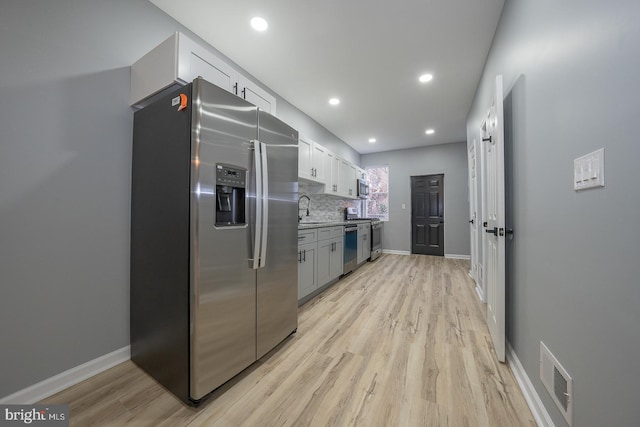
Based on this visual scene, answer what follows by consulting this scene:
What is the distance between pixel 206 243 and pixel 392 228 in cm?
576

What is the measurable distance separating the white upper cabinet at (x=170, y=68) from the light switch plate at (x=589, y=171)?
2248 mm

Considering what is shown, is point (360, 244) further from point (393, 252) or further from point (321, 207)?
point (393, 252)

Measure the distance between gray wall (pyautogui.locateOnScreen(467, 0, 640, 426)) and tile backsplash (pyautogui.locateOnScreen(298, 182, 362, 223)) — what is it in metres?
3.07

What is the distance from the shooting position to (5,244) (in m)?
1.32

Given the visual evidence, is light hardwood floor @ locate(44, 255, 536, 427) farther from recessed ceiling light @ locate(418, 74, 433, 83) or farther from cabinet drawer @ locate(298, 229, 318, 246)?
recessed ceiling light @ locate(418, 74, 433, 83)

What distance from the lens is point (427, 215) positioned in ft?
20.2

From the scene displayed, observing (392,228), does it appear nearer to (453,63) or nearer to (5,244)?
(453,63)

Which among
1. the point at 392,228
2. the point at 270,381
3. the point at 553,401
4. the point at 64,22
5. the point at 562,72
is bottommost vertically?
the point at 270,381

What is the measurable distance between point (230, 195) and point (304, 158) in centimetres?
216

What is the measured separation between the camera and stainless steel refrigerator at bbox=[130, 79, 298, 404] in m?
1.37

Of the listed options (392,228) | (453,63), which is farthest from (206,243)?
(392,228)

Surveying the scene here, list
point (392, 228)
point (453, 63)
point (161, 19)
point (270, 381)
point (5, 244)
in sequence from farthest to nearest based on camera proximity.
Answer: point (392, 228) → point (453, 63) → point (161, 19) → point (270, 381) → point (5, 244)

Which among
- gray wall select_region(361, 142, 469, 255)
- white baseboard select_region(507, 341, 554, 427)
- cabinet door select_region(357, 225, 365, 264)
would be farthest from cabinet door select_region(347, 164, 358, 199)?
white baseboard select_region(507, 341, 554, 427)

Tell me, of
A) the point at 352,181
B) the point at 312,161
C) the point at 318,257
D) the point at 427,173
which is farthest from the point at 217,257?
the point at 427,173
